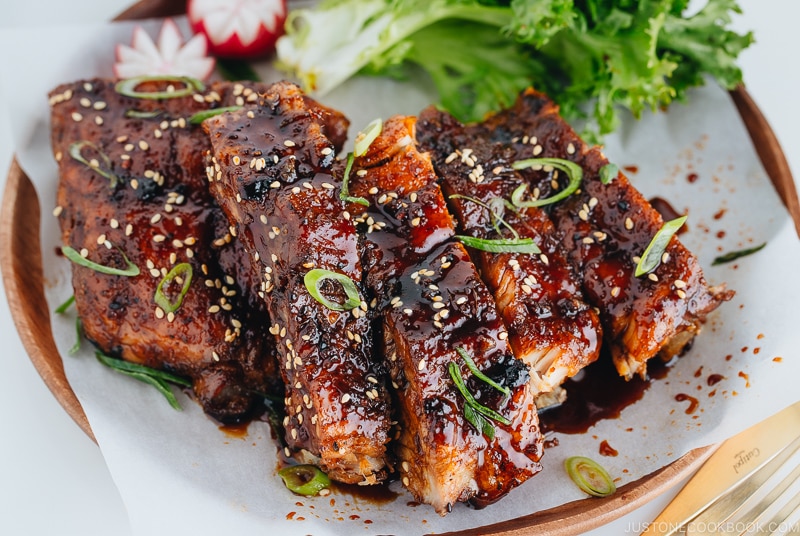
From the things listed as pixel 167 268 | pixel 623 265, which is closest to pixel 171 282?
pixel 167 268

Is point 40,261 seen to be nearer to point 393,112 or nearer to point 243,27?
point 243,27

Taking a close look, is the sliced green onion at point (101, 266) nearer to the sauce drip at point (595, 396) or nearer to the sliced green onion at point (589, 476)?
the sauce drip at point (595, 396)

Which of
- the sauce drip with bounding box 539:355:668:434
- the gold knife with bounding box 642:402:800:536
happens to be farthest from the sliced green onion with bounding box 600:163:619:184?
the gold knife with bounding box 642:402:800:536

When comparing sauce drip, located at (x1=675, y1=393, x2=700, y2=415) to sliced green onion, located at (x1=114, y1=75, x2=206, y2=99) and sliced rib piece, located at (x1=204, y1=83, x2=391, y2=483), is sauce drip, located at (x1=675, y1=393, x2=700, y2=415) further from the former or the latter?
sliced green onion, located at (x1=114, y1=75, x2=206, y2=99)

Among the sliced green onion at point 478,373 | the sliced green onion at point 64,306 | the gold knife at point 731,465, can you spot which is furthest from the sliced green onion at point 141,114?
the gold knife at point 731,465

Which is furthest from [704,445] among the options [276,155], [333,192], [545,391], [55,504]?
[55,504]
